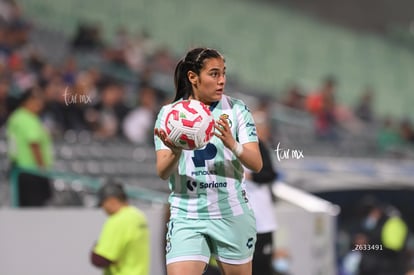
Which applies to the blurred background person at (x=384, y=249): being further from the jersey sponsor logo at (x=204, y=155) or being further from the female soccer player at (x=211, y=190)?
the jersey sponsor logo at (x=204, y=155)

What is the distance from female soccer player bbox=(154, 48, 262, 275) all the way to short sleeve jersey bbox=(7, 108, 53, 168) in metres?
6.01

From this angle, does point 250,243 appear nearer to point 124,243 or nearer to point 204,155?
point 204,155

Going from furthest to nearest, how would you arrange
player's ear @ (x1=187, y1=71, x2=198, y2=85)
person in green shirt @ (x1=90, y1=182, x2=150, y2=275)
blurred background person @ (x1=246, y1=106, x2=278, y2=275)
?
person in green shirt @ (x1=90, y1=182, x2=150, y2=275), blurred background person @ (x1=246, y1=106, x2=278, y2=275), player's ear @ (x1=187, y1=71, x2=198, y2=85)

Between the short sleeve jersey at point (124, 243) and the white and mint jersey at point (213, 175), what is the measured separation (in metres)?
2.48

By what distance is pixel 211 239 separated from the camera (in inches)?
231

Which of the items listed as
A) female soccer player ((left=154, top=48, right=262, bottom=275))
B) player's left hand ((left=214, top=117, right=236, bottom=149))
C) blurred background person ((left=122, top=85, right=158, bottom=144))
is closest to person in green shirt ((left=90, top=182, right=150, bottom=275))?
female soccer player ((left=154, top=48, right=262, bottom=275))

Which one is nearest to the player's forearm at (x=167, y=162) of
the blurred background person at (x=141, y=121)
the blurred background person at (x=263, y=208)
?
the blurred background person at (x=263, y=208)

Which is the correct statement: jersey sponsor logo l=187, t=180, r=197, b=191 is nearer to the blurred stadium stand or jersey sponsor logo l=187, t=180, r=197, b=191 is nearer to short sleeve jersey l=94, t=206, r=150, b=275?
short sleeve jersey l=94, t=206, r=150, b=275

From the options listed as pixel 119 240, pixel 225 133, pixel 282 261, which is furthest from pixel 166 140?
pixel 282 261

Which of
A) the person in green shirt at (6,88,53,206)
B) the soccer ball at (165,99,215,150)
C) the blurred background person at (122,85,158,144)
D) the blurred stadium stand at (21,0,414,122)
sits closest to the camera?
the soccer ball at (165,99,215,150)

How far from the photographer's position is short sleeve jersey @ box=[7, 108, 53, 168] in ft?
38.3

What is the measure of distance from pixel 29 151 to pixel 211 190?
6.32 metres

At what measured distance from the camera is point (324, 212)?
12359mm

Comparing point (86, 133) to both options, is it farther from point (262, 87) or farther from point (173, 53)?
point (262, 87)
